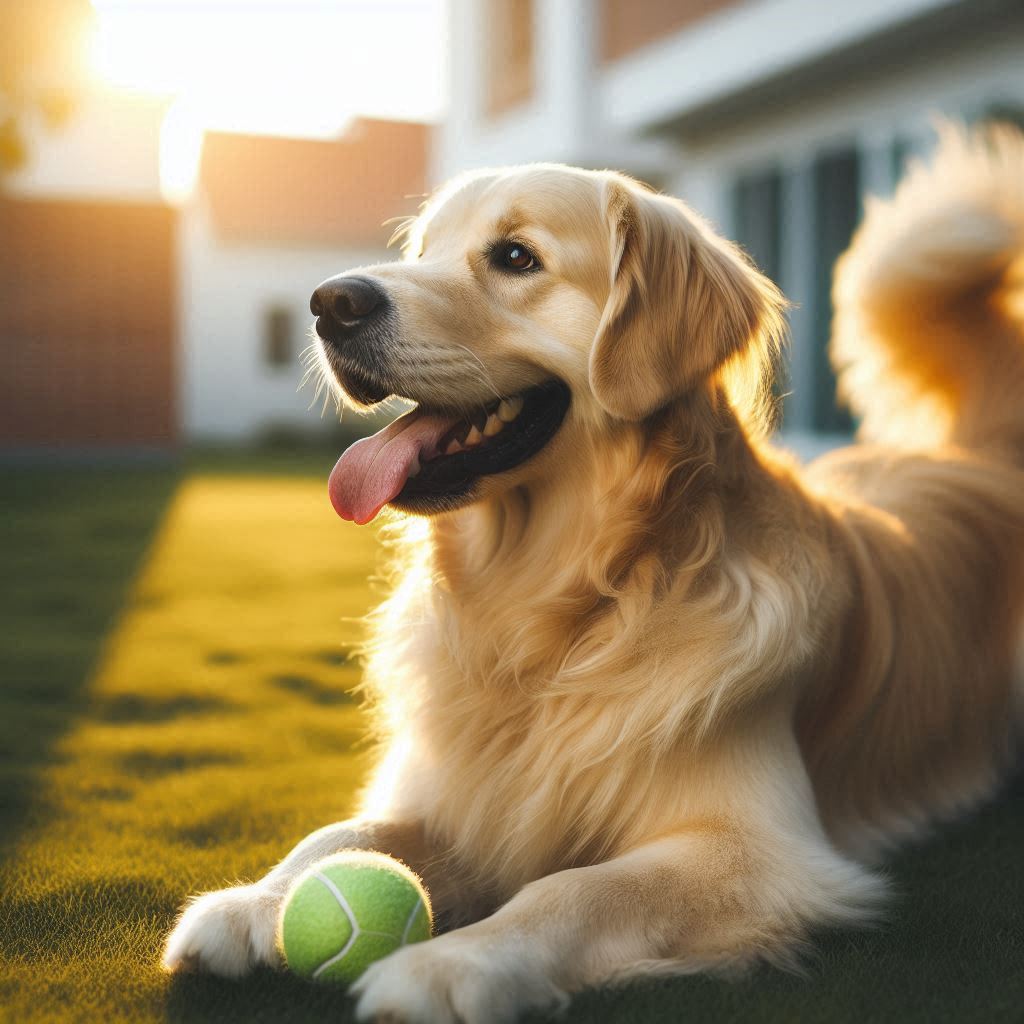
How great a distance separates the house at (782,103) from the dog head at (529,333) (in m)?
5.63

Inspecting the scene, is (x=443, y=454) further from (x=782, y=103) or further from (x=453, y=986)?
(x=782, y=103)

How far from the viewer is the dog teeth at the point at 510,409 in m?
2.52

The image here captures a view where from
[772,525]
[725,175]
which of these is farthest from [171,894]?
[725,175]

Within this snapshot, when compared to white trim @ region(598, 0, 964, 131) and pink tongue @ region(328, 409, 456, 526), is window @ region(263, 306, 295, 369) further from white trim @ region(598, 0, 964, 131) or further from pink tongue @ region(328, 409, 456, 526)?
pink tongue @ region(328, 409, 456, 526)

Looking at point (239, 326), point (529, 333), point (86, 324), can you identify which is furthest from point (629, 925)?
point (239, 326)

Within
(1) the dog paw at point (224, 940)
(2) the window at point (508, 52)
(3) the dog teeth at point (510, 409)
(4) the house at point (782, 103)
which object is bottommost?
(1) the dog paw at point (224, 940)

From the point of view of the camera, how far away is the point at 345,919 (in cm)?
195

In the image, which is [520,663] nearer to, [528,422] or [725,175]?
[528,422]

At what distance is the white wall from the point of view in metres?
24.7

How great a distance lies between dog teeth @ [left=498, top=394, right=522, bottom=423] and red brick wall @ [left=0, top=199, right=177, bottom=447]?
14437mm

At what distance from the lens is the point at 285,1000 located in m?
1.91

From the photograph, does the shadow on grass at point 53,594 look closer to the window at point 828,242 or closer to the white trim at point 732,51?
the window at point 828,242

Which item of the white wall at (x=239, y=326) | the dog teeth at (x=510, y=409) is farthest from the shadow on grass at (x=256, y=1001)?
the white wall at (x=239, y=326)

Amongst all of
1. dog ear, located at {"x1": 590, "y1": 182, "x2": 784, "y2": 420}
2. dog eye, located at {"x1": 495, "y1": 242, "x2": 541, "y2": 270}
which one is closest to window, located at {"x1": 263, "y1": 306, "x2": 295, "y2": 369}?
dog eye, located at {"x1": 495, "y1": 242, "x2": 541, "y2": 270}
